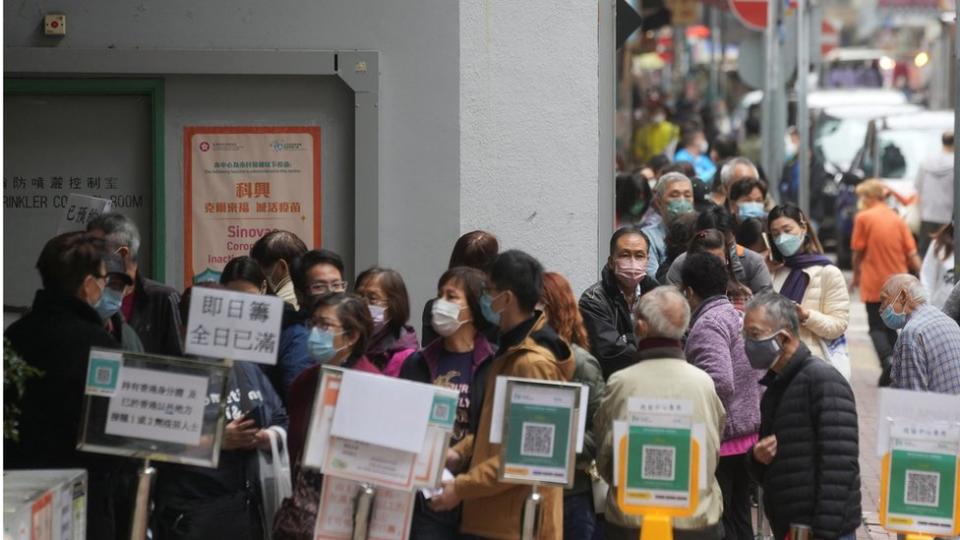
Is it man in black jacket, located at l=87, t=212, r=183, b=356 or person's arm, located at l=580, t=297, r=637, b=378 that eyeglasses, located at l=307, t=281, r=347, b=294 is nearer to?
man in black jacket, located at l=87, t=212, r=183, b=356

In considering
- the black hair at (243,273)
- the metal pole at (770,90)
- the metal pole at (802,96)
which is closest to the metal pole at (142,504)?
the black hair at (243,273)

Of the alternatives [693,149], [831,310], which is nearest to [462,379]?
[831,310]

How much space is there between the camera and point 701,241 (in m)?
9.90

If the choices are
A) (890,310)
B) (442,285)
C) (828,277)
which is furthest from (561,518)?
(828,277)

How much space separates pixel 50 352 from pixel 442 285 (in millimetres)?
1699

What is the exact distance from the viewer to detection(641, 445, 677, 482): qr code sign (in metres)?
7.16

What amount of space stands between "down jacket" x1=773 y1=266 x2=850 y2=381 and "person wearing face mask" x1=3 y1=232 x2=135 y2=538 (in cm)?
421

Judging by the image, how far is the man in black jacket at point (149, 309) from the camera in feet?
28.2

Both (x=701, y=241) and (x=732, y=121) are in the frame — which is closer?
(x=701, y=241)

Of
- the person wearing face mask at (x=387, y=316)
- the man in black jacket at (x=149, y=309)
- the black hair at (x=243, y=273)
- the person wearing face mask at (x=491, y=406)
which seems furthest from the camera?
the man in black jacket at (x=149, y=309)

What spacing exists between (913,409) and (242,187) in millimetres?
4990

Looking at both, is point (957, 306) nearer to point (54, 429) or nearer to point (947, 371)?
point (947, 371)

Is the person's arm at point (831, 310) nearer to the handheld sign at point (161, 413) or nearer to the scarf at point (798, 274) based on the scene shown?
the scarf at point (798, 274)

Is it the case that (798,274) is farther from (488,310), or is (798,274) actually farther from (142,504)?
(142,504)
